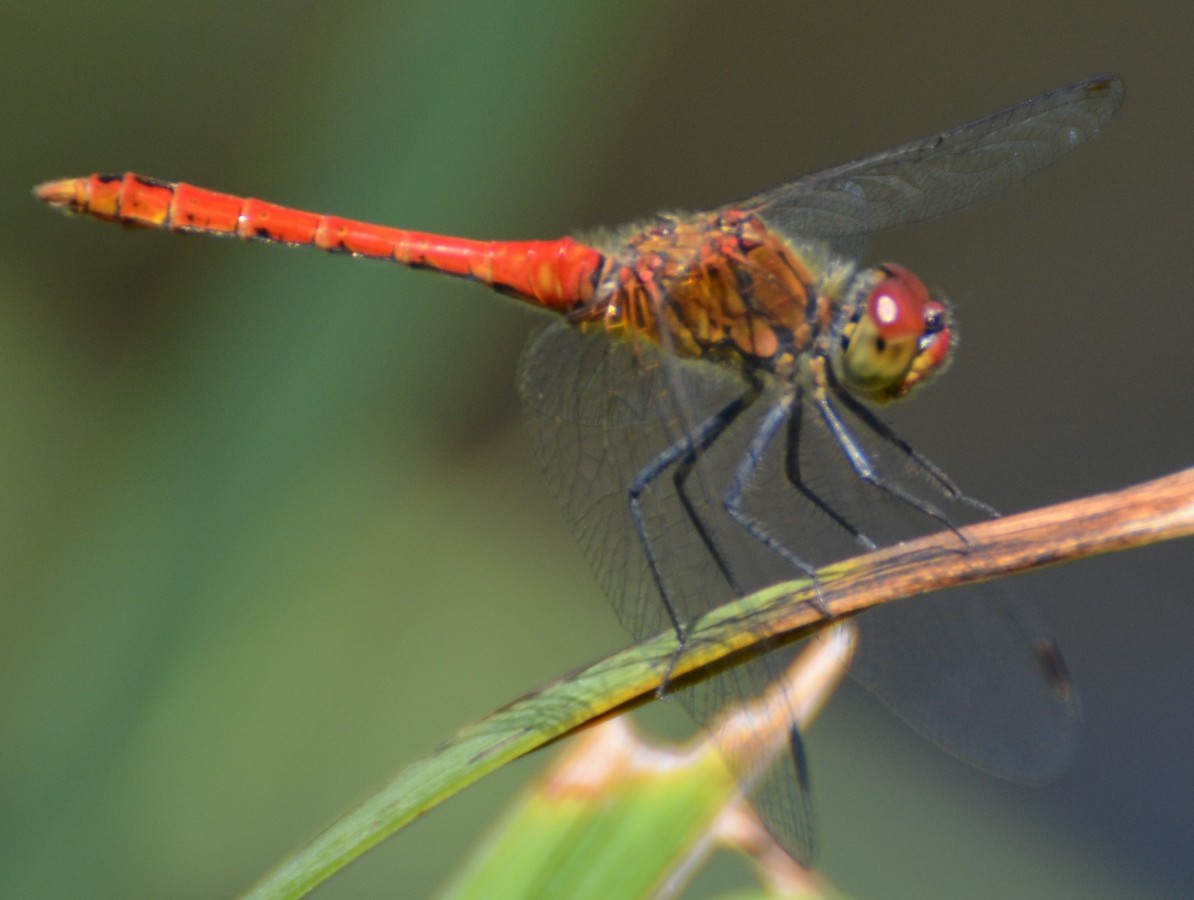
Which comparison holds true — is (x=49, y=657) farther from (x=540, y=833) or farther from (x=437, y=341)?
(x=540, y=833)

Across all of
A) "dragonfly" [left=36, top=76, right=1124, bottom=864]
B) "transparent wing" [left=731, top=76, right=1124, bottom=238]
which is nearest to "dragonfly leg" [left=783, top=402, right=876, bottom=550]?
"dragonfly" [left=36, top=76, right=1124, bottom=864]

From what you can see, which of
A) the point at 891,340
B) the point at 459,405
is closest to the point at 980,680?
the point at 891,340

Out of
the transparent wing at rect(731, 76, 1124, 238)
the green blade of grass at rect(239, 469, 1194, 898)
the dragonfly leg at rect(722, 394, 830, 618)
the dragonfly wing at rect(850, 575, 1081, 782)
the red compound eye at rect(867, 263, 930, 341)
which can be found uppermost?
the transparent wing at rect(731, 76, 1124, 238)

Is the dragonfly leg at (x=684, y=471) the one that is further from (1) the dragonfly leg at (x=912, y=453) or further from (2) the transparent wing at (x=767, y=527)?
(1) the dragonfly leg at (x=912, y=453)

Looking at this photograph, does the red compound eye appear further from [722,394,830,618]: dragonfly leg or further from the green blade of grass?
the green blade of grass

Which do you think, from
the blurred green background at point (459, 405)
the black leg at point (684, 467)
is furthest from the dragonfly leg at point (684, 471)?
the blurred green background at point (459, 405)

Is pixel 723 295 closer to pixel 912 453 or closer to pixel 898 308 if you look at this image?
pixel 898 308
